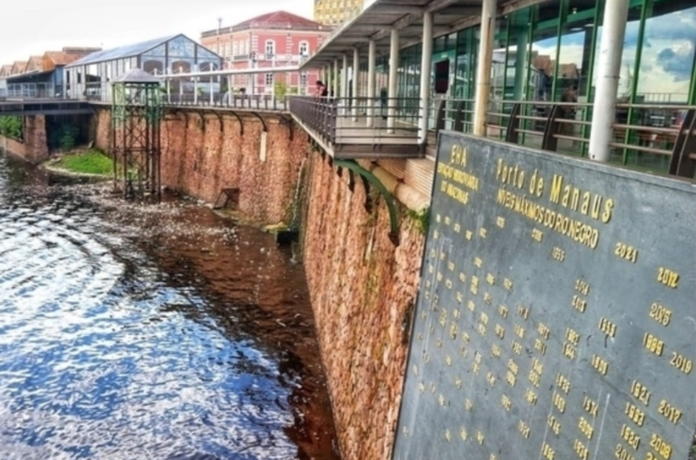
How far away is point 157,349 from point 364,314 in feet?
24.1

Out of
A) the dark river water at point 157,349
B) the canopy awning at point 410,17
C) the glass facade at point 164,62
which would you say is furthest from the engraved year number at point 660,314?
the glass facade at point 164,62

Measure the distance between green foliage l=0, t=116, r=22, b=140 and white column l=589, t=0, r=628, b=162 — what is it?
61.9m

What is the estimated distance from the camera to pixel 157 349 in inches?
648

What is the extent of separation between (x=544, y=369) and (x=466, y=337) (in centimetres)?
151

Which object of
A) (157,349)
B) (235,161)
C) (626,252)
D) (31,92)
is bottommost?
(157,349)

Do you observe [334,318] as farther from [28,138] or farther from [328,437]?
[28,138]

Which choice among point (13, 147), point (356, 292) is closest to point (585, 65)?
point (356, 292)

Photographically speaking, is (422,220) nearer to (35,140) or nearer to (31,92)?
(35,140)

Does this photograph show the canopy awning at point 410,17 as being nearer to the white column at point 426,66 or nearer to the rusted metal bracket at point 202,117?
the white column at point 426,66

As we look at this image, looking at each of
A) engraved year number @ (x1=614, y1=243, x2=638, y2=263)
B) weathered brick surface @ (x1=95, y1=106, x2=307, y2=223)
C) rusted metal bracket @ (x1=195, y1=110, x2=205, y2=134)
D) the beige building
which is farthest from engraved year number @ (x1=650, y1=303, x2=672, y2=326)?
the beige building

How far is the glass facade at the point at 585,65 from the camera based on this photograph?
7.06 metres

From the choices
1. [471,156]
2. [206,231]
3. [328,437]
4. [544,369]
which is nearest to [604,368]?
[544,369]

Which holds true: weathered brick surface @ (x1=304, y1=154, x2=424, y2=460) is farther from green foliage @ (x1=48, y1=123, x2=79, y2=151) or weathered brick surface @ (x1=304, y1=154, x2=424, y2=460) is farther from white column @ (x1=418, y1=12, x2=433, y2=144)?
green foliage @ (x1=48, y1=123, x2=79, y2=151)

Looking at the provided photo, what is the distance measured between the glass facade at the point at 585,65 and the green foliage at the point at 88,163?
37.7m
